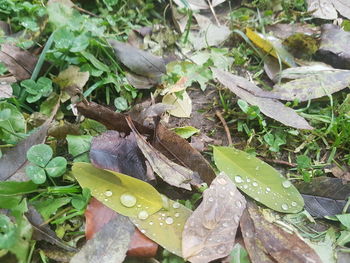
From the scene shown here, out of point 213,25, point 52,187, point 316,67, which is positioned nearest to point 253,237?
point 52,187

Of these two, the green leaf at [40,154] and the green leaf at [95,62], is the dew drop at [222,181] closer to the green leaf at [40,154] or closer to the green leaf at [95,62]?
the green leaf at [40,154]

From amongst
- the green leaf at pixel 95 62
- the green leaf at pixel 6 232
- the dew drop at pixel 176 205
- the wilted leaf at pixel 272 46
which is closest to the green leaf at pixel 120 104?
the green leaf at pixel 95 62

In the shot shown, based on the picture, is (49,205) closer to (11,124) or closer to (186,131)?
(11,124)

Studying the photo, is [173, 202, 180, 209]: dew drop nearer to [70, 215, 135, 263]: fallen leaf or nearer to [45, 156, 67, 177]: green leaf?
[70, 215, 135, 263]: fallen leaf

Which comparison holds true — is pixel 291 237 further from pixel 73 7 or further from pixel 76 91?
pixel 73 7

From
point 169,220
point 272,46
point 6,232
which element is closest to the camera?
point 6,232

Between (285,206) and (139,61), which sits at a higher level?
(139,61)

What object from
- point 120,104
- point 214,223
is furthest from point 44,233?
point 120,104
